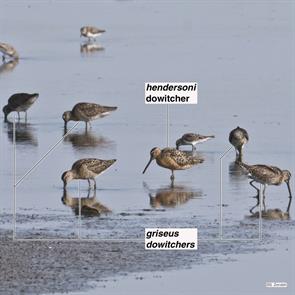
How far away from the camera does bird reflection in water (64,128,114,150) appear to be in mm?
22219

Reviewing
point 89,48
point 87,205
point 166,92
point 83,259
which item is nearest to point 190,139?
point 166,92

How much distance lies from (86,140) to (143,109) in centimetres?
289

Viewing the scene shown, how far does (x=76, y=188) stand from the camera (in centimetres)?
1888

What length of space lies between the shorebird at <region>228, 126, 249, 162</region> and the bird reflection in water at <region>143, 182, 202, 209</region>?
2642 millimetres

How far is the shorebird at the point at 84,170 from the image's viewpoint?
61.3ft

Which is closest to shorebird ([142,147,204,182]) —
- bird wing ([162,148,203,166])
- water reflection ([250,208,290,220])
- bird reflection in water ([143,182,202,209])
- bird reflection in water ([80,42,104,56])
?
bird wing ([162,148,203,166])

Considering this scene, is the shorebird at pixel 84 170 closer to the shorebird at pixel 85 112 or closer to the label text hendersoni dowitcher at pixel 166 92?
the label text hendersoni dowitcher at pixel 166 92

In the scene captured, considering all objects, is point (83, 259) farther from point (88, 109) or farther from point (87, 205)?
point (88, 109)

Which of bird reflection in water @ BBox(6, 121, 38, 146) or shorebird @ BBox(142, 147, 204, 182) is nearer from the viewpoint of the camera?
shorebird @ BBox(142, 147, 204, 182)

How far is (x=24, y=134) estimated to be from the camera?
23391 millimetres

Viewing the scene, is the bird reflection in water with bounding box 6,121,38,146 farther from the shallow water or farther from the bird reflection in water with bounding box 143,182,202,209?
the bird reflection in water with bounding box 143,182,202,209

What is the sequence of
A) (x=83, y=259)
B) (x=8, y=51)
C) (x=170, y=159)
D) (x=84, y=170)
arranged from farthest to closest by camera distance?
(x=8, y=51) < (x=170, y=159) < (x=84, y=170) < (x=83, y=259)

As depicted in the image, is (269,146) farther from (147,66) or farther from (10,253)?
(147,66)

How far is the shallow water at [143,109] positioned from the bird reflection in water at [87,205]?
8 centimetres
